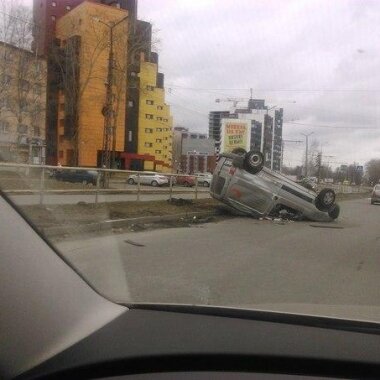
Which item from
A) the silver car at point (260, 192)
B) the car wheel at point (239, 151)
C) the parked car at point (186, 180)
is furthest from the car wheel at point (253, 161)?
the parked car at point (186, 180)

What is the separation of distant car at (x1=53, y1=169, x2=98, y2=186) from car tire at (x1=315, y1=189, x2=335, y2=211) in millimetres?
6568

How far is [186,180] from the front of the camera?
20.6 m

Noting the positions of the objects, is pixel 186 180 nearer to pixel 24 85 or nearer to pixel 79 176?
pixel 79 176

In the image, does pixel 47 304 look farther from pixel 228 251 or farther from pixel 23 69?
pixel 23 69

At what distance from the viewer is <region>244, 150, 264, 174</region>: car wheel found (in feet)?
50.8

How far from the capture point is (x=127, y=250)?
844cm

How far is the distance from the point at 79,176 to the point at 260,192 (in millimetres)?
5080

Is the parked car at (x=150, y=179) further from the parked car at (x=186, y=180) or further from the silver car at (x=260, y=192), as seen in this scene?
the silver car at (x=260, y=192)

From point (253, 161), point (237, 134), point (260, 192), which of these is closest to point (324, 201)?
point (260, 192)

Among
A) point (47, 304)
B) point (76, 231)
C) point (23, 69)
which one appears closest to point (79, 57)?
point (23, 69)

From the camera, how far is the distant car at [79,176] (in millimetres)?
13575

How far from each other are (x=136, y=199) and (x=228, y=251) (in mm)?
7378

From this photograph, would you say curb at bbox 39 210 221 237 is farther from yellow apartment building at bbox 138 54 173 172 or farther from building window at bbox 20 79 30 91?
yellow apartment building at bbox 138 54 173 172

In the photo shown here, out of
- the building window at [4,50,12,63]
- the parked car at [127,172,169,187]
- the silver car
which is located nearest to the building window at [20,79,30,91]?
the building window at [4,50,12,63]
